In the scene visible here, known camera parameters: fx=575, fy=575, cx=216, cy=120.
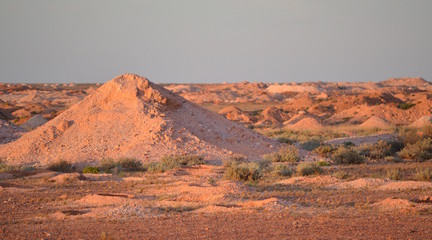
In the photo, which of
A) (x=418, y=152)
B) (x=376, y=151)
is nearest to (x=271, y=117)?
(x=376, y=151)

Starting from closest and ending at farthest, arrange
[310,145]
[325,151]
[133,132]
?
1. [133,132]
2. [325,151]
3. [310,145]

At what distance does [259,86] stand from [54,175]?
94344mm

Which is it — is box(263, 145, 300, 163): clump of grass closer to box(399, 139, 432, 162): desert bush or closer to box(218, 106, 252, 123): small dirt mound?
box(399, 139, 432, 162): desert bush

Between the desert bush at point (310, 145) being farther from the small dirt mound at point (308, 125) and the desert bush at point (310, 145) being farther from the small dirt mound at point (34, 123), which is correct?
the small dirt mound at point (34, 123)

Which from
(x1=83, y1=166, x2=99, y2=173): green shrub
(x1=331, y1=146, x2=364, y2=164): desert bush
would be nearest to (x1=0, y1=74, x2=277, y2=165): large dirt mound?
(x1=83, y1=166, x2=99, y2=173): green shrub

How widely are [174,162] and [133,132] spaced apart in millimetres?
2934

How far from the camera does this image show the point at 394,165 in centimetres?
1766

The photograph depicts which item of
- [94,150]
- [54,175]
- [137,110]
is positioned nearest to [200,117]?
[137,110]

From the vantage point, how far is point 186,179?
14.4 meters

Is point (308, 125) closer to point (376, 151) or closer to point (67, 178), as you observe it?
point (376, 151)

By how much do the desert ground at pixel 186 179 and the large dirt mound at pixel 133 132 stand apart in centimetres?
5

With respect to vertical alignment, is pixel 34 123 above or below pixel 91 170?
below

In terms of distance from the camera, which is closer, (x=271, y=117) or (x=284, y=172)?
(x=284, y=172)

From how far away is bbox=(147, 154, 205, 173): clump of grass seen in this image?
16391 mm
